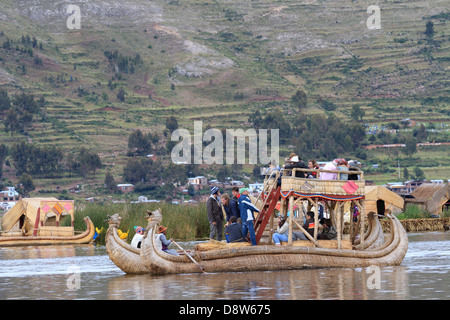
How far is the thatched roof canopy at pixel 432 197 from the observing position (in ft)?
175

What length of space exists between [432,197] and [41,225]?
2339 centimetres

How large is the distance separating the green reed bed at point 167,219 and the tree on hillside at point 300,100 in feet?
422

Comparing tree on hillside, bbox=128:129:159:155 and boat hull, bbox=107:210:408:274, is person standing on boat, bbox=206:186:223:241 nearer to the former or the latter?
boat hull, bbox=107:210:408:274

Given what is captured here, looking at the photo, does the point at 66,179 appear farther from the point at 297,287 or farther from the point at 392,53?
the point at 297,287

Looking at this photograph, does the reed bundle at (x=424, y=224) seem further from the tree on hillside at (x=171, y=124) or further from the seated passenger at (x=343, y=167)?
the tree on hillside at (x=171, y=124)

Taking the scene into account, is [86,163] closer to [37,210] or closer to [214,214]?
[37,210]

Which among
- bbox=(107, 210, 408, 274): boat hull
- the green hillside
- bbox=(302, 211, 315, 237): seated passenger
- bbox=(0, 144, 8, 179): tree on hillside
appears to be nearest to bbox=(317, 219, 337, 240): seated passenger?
bbox=(302, 211, 315, 237): seated passenger

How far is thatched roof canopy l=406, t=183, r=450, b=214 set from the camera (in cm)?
5325

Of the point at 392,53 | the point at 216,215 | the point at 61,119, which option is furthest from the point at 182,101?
the point at 216,215

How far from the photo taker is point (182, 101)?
587ft

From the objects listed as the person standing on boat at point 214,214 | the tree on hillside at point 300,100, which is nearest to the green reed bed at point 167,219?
the person standing on boat at point 214,214

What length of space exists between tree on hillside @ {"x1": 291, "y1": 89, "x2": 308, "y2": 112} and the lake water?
14436 centimetres
